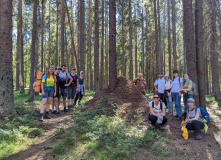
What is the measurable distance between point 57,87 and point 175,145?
530 cm

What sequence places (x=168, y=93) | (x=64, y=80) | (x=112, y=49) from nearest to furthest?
(x=168, y=93), (x=64, y=80), (x=112, y=49)

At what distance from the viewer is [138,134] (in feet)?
17.0

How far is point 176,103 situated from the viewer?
6777 millimetres

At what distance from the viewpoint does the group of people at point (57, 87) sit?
6488 millimetres

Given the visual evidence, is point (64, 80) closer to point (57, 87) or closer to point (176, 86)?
point (57, 87)

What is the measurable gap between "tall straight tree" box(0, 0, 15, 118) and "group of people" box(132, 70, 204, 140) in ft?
16.7

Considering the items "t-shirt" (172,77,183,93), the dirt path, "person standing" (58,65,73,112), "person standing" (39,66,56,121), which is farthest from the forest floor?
"person standing" (58,65,73,112)

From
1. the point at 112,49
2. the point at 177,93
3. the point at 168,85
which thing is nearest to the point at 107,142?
the point at 177,93

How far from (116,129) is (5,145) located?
2.92 metres

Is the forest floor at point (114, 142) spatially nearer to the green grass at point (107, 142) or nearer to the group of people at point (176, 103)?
the green grass at point (107, 142)

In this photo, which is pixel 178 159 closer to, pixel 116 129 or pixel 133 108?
pixel 116 129

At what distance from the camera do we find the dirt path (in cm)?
377

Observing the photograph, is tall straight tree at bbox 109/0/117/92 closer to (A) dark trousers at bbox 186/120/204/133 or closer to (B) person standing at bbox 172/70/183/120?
(B) person standing at bbox 172/70/183/120

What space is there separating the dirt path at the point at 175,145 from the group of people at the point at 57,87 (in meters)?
0.98
